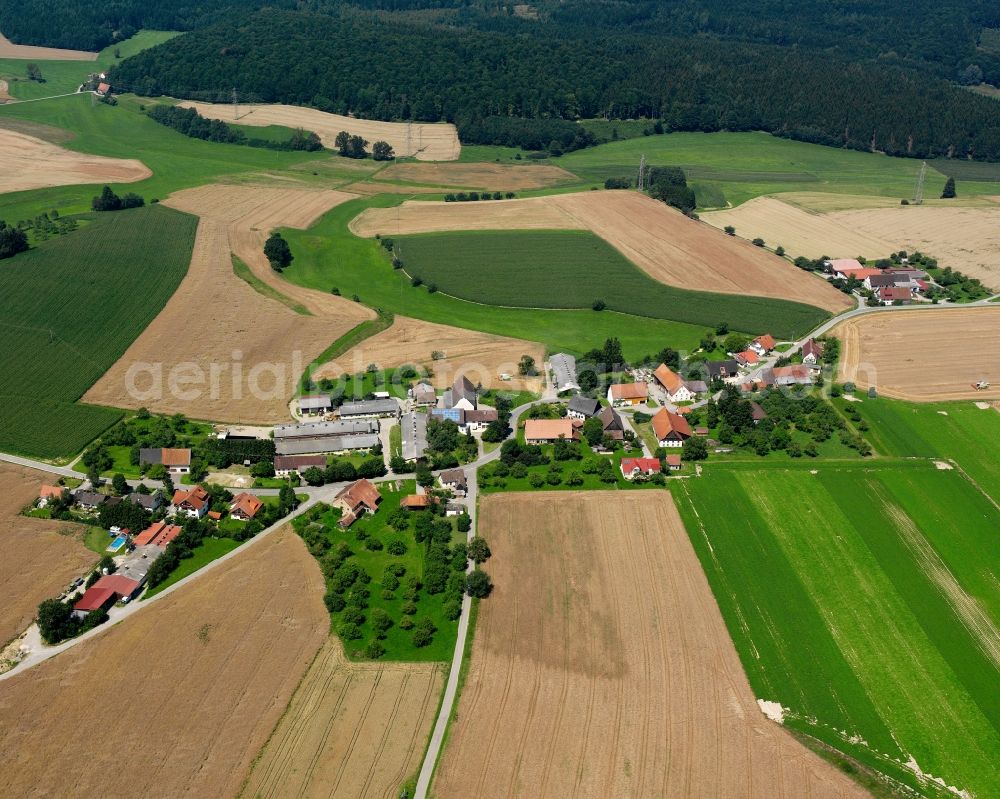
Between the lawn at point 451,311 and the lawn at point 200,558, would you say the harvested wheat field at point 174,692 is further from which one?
the lawn at point 451,311

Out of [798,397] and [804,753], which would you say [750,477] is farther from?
[804,753]

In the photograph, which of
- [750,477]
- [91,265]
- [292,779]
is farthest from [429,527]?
[91,265]

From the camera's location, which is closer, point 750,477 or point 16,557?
point 16,557

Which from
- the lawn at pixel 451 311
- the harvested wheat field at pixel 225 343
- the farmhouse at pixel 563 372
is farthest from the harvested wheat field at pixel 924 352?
the harvested wheat field at pixel 225 343

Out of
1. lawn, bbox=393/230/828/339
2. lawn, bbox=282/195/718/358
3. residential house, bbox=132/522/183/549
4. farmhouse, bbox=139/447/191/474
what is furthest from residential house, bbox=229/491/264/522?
lawn, bbox=393/230/828/339

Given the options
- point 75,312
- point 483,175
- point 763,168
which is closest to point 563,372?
point 75,312

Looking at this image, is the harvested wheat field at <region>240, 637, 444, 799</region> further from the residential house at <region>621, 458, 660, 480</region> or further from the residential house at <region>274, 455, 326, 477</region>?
the residential house at <region>621, 458, 660, 480</region>
